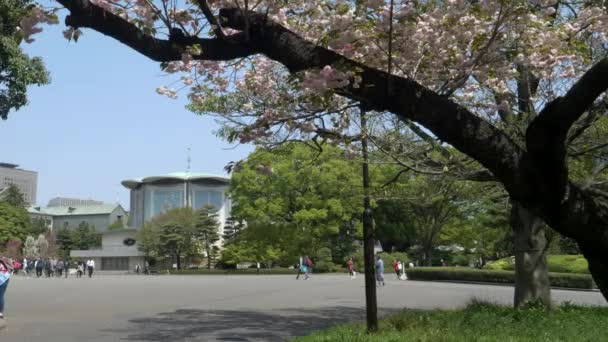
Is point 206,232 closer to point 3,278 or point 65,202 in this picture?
point 3,278

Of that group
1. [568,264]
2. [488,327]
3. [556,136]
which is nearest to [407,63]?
[556,136]

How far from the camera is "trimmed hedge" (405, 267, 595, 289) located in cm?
2872

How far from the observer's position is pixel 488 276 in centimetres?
3300

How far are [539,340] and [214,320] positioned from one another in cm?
766

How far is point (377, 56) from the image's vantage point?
6098 mm

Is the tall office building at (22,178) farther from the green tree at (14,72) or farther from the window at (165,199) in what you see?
the green tree at (14,72)

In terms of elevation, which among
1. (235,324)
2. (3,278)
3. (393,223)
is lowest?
(235,324)

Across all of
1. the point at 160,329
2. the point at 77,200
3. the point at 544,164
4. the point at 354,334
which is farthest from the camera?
the point at 77,200

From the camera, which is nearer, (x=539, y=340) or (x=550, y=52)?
(x=550, y=52)

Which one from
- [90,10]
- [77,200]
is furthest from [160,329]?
[77,200]

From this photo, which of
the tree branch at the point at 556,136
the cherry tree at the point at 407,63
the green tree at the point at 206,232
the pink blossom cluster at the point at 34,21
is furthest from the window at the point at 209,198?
the tree branch at the point at 556,136

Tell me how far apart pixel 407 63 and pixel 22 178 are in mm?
181433

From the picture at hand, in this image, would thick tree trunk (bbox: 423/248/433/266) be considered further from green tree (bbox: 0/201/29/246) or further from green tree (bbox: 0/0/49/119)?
green tree (bbox: 0/201/29/246)

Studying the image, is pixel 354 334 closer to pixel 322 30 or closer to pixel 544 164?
pixel 322 30
